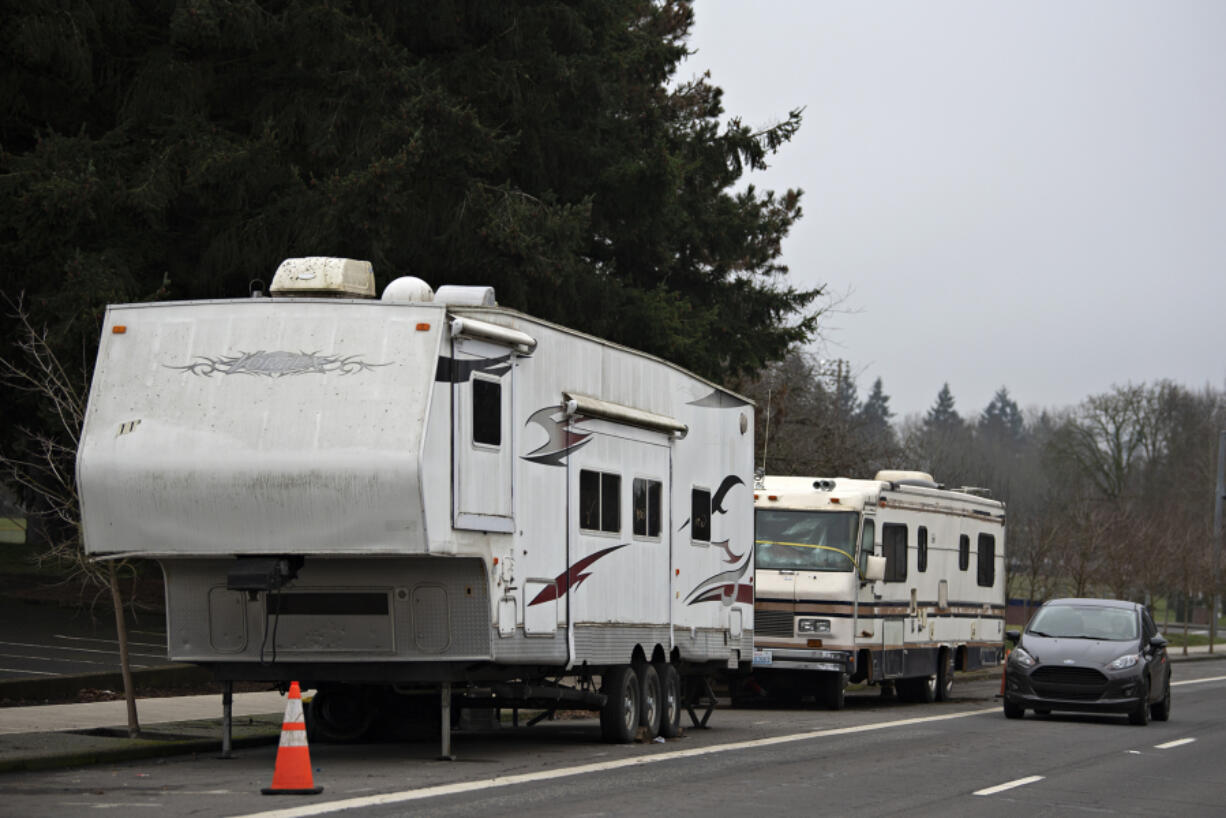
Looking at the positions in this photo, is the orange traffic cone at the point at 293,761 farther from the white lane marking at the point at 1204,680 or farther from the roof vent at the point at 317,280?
the white lane marking at the point at 1204,680

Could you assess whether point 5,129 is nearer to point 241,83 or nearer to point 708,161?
point 241,83

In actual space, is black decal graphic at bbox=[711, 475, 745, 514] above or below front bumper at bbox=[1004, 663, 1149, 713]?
above

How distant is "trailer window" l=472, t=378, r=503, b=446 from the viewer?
14297 millimetres

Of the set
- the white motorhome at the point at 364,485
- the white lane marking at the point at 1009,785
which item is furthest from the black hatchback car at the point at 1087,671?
the white motorhome at the point at 364,485

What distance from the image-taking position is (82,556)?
16.8m

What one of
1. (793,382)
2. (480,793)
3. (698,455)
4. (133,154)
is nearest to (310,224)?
(133,154)

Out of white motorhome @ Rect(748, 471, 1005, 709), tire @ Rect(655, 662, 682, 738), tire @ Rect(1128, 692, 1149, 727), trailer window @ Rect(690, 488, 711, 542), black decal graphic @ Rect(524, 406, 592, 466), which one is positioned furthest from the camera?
white motorhome @ Rect(748, 471, 1005, 709)

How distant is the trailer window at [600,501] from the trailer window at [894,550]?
8.97 metres

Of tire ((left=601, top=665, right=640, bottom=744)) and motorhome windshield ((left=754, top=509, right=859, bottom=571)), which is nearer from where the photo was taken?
tire ((left=601, top=665, right=640, bottom=744))

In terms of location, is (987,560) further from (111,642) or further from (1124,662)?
(111,642)

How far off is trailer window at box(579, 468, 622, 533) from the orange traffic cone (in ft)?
13.8

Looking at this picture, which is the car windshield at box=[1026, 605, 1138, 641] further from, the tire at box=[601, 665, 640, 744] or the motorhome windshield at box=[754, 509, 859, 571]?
the tire at box=[601, 665, 640, 744]

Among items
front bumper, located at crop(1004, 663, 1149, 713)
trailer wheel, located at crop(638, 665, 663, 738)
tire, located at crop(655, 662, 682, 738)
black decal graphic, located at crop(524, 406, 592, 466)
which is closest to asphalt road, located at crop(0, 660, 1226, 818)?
tire, located at crop(655, 662, 682, 738)

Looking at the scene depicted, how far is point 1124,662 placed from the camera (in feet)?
73.3
